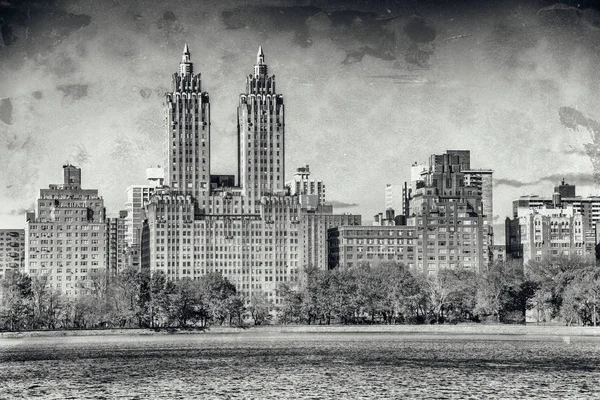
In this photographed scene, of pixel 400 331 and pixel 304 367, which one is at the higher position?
pixel 400 331

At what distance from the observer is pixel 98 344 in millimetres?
173125

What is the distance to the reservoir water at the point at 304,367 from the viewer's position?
103m

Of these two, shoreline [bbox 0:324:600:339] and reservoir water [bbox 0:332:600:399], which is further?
shoreline [bbox 0:324:600:339]

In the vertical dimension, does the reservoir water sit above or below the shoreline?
below

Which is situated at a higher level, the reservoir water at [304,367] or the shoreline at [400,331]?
the shoreline at [400,331]

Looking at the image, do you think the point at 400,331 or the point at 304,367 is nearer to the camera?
the point at 304,367

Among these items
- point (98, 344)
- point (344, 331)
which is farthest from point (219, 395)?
point (344, 331)

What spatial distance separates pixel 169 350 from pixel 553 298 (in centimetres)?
6526

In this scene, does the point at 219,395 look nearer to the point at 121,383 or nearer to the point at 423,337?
the point at 121,383

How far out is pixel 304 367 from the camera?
12719cm

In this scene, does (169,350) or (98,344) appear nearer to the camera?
(169,350)

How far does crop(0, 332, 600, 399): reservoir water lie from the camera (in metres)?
103

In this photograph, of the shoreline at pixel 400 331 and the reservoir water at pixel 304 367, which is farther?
the shoreline at pixel 400 331

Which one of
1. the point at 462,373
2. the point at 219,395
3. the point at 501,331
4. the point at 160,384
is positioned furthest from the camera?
the point at 501,331
